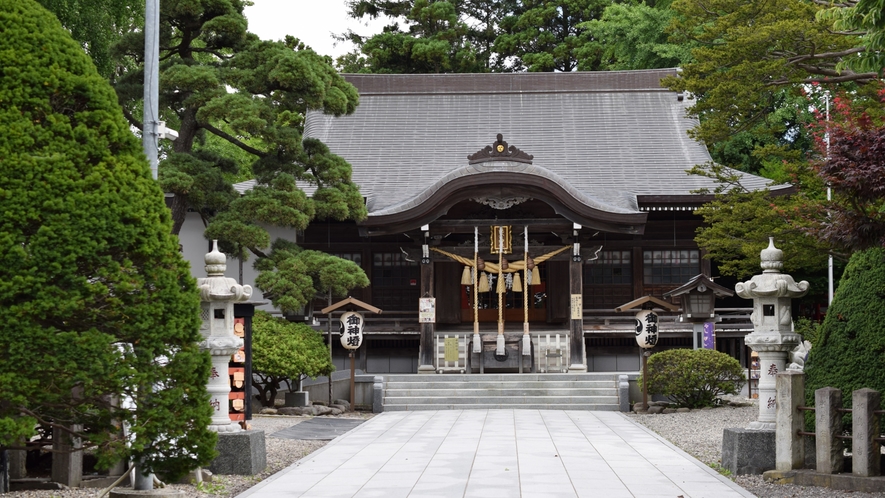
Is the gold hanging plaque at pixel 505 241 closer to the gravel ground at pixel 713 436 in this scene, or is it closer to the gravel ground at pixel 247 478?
the gravel ground at pixel 713 436

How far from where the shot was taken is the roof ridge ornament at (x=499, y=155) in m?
21.4

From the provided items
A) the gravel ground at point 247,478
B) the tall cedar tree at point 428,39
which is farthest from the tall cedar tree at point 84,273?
the tall cedar tree at point 428,39

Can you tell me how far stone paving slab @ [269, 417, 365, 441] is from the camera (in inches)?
538

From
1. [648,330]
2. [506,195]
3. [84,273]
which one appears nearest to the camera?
[84,273]

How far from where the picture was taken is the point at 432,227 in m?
21.6

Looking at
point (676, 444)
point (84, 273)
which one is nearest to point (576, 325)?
point (676, 444)

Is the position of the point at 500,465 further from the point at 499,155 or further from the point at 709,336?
the point at 499,155

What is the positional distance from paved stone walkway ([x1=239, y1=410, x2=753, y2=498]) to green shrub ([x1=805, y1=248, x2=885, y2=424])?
1.41 metres

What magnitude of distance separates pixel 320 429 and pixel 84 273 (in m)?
8.14

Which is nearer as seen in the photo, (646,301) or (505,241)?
(646,301)

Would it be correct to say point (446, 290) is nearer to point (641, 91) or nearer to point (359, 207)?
point (359, 207)

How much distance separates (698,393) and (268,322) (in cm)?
765

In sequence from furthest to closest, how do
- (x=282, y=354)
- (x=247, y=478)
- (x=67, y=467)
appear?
(x=282, y=354) < (x=247, y=478) < (x=67, y=467)

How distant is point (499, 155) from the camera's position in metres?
21.5
